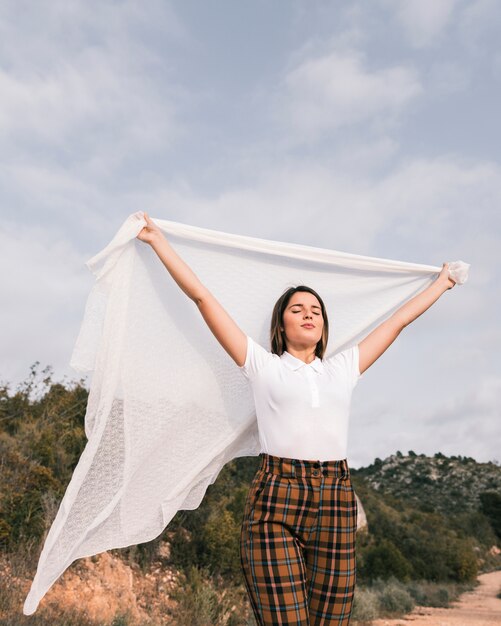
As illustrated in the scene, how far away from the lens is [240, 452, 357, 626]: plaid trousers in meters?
2.69

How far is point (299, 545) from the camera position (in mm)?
2852

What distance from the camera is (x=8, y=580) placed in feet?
22.9

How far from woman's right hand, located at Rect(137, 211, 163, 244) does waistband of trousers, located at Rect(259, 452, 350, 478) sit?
4.99ft

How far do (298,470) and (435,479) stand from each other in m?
56.6

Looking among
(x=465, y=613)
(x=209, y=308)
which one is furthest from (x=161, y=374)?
(x=465, y=613)

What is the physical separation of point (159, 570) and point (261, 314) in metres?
7.69

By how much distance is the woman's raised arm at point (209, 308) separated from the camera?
3.26 metres

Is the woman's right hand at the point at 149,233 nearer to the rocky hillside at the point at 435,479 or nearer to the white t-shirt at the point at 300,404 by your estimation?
the white t-shirt at the point at 300,404

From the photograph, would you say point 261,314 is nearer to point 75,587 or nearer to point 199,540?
point 75,587

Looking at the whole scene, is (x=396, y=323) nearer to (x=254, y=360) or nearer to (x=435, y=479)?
(x=254, y=360)

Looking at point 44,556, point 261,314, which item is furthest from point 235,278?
point 44,556

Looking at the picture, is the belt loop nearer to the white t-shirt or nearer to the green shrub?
the white t-shirt

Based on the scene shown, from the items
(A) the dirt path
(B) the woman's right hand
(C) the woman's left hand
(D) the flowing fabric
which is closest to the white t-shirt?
(D) the flowing fabric

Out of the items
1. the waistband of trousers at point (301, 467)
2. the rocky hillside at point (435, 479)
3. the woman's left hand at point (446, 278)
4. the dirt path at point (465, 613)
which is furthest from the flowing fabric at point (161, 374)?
the rocky hillside at point (435, 479)
